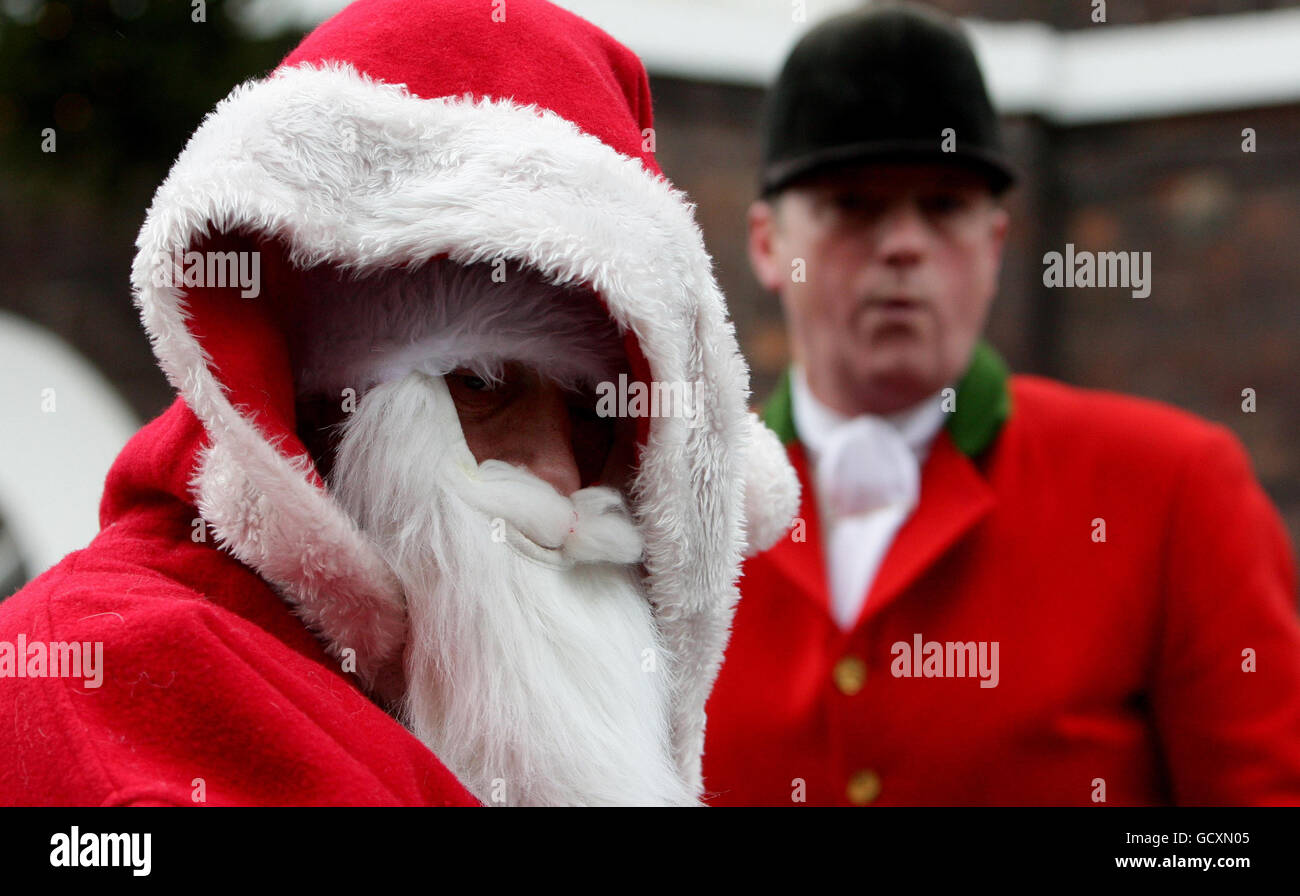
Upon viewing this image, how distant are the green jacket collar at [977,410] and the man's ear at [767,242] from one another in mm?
264

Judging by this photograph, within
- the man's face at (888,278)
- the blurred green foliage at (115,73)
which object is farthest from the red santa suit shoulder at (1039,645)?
the blurred green foliage at (115,73)

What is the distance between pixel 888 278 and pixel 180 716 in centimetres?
129

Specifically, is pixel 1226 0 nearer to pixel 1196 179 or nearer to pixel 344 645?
pixel 1196 179

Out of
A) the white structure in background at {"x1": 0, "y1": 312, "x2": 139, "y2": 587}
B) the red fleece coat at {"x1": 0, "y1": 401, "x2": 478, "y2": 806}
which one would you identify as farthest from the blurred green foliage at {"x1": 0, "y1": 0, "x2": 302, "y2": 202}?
the red fleece coat at {"x1": 0, "y1": 401, "x2": 478, "y2": 806}

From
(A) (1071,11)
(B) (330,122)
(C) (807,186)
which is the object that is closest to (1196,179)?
(A) (1071,11)

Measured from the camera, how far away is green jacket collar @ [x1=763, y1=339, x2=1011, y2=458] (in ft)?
6.22

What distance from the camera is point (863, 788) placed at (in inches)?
68.2

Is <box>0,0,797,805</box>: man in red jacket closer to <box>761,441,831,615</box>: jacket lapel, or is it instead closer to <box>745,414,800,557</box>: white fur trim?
<box>745,414,800,557</box>: white fur trim

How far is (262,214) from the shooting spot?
0.93m

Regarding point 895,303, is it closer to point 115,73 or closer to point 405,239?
point 405,239

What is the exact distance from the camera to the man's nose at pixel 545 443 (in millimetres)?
1101

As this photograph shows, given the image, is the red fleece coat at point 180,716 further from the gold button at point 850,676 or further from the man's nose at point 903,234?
the man's nose at point 903,234

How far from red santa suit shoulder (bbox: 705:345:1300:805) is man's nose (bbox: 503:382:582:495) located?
0.76m
